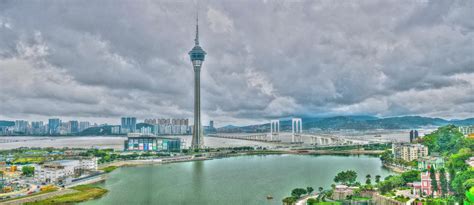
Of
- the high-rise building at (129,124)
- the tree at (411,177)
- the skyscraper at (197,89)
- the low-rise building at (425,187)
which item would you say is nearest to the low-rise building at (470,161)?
the low-rise building at (425,187)

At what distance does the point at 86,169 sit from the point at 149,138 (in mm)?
8518

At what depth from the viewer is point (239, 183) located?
872cm

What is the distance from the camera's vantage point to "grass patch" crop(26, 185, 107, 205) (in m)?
6.91

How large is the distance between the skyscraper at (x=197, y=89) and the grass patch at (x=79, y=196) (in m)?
11.0

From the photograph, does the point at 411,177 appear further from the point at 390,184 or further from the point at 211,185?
the point at 211,185

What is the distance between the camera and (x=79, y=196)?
735 centimetres

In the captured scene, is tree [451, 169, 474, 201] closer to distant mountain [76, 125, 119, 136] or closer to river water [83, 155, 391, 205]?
river water [83, 155, 391, 205]

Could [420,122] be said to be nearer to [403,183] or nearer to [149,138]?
[149,138]

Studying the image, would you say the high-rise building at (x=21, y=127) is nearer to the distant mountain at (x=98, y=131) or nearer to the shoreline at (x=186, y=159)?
the distant mountain at (x=98, y=131)

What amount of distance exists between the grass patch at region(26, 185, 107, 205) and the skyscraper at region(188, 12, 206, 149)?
11002 millimetres

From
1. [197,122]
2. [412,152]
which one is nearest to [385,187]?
[412,152]

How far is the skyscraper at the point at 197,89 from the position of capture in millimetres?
19328

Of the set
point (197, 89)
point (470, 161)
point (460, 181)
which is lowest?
point (460, 181)

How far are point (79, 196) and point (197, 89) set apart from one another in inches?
499
